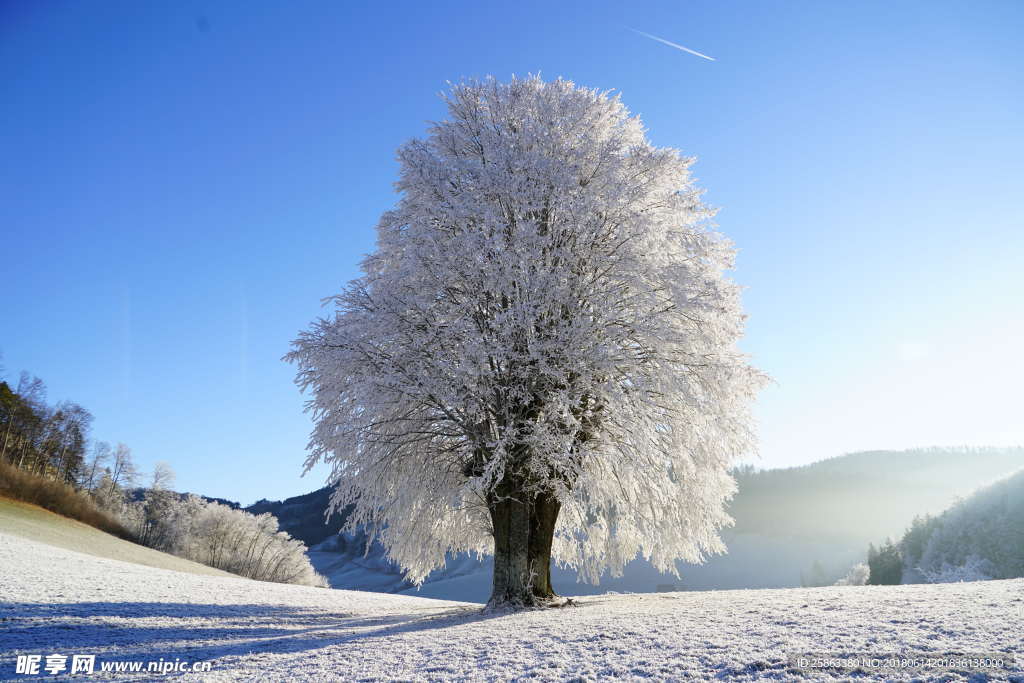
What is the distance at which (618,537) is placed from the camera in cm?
1521

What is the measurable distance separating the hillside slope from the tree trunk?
76.5 ft

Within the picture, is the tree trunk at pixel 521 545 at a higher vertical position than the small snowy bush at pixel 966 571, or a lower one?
higher

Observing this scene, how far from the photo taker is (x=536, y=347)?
1098 cm

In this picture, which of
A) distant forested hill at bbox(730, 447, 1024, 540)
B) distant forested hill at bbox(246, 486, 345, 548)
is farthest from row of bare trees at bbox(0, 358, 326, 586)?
distant forested hill at bbox(730, 447, 1024, 540)

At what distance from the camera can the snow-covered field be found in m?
6.29

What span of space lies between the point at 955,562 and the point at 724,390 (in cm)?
5044

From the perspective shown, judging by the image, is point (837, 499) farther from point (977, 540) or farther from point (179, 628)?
point (179, 628)

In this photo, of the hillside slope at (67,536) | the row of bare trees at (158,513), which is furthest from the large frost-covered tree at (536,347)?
the row of bare trees at (158,513)

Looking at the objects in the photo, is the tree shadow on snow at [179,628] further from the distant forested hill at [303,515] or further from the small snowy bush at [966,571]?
the distant forested hill at [303,515]

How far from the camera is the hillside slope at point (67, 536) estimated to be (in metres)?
28.8

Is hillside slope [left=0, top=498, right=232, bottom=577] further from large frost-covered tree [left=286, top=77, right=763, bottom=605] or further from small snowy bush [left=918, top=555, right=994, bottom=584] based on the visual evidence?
small snowy bush [left=918, top=555, right=994, bottom=584]

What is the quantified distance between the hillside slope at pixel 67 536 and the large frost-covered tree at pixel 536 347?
2297cm

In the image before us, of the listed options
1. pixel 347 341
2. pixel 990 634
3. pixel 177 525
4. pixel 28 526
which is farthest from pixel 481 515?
pixel 177 525

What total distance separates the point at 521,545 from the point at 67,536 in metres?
33.3
